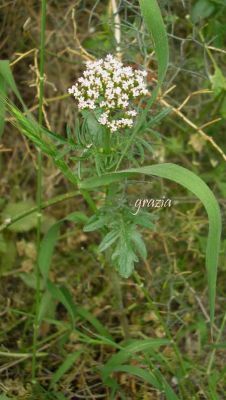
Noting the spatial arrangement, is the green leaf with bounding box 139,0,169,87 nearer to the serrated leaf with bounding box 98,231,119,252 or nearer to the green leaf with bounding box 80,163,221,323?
the green leaf with bounding box 80,163,221,323

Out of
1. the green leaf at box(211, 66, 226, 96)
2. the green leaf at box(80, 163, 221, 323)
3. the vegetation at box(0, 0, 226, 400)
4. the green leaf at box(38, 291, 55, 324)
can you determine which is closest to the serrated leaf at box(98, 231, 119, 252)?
the vegetation at box(0, 0, 226, 400)

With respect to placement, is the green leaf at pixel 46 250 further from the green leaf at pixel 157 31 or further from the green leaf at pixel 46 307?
the green leaf at pixel 157 31

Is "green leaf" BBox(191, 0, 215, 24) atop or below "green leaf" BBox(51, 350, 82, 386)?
atop

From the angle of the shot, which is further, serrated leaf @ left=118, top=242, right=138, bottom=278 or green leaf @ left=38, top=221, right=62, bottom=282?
green leaf @ left=38, top=221, right=62, bottom=282

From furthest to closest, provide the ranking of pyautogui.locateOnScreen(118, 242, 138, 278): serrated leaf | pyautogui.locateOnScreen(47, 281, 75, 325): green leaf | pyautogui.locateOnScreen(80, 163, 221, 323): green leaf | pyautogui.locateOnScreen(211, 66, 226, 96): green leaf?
1. pyautogui.locateOnScreen(211, 66, 226, 96): green leaf
2. pyautogui.locateOnScreen(47, 281, 75, 325): green leaf
3. pyautogui.locateOnScreen(118, 242, 138, 278): serrated leaf
4. pyautogui.locateOnScreen(80, 163, 221, 323): green leaf

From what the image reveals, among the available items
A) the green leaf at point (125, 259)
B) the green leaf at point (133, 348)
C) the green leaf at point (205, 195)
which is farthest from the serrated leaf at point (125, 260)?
the green leaf at point (133, 348)

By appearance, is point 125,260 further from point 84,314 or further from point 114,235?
point 84,314
